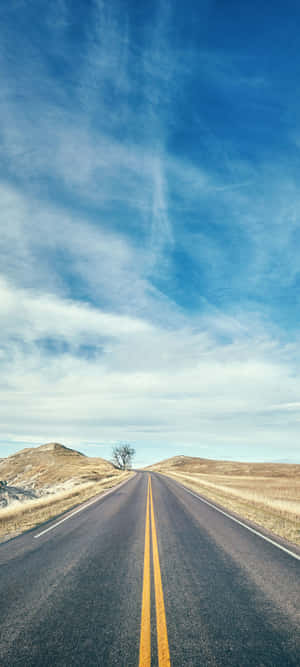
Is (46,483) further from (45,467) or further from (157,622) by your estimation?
(157,622)

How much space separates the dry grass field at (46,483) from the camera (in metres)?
12.8

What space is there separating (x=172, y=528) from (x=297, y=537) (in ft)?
13.6

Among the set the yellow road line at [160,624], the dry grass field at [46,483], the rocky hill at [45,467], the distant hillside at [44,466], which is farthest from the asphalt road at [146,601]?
the distant hillside at [44,466]

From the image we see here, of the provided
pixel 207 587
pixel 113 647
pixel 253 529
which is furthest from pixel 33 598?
pixel 253 529

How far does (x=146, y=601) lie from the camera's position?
505 centimetres

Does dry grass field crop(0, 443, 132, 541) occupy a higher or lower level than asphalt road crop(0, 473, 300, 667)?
lower

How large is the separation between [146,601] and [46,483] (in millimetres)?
59206

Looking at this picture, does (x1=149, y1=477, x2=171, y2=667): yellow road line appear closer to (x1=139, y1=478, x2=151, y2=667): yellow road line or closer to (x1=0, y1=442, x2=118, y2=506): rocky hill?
(x1=139, y1=478, x2=151, y2=667): yellow road line

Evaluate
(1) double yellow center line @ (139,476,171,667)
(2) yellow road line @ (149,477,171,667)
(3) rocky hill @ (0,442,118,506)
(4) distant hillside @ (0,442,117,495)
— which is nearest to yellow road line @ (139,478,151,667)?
(1) double yellow center line @ (139,476,171,667)

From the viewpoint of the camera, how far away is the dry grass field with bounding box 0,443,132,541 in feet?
42.1

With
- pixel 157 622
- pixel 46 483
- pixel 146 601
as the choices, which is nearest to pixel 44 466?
pixel 46 483

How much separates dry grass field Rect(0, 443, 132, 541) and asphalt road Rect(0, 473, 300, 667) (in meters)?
3.81

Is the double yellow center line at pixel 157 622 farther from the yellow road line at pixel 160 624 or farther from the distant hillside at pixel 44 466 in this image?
the distant hillside at pixel 44 466

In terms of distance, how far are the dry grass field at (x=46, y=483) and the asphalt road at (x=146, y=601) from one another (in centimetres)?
381
